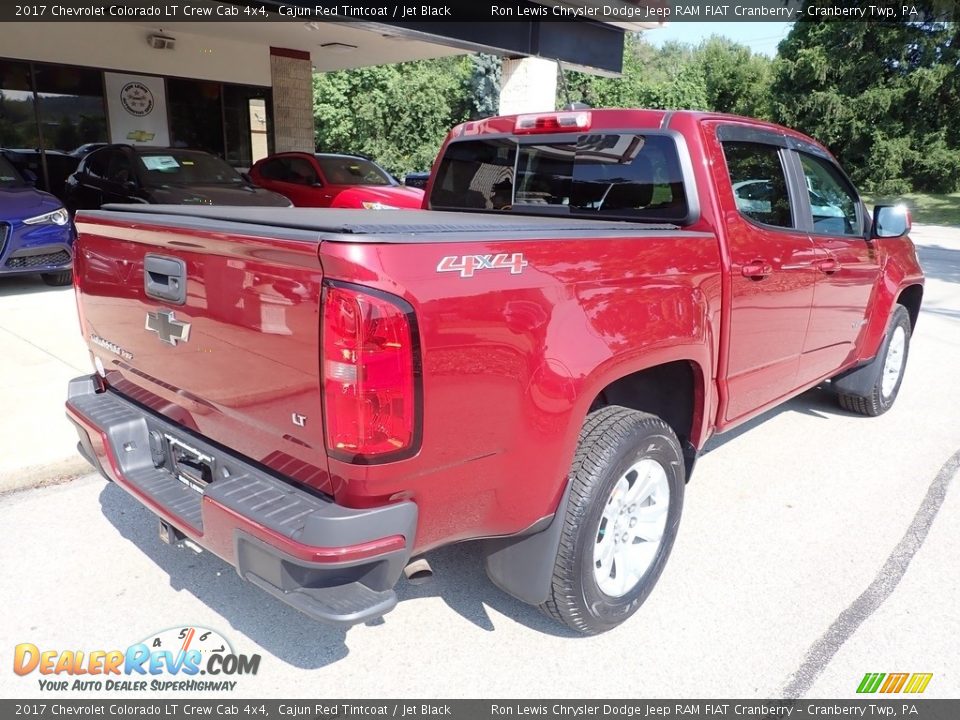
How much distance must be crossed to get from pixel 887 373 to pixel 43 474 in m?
5.55

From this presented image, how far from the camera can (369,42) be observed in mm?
14031

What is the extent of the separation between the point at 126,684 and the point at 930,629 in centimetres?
304

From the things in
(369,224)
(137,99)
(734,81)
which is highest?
(734,81)

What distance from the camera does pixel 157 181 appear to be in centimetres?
996

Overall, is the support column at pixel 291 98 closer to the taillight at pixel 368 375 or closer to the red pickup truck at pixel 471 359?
the red pickup truck at pixel 471 359

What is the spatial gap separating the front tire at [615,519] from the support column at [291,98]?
15277 mm

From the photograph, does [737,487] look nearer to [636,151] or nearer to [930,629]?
[930,629]

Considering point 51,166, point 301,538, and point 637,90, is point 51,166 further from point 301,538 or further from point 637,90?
point 637,90

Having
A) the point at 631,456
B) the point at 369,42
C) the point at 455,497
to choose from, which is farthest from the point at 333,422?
the point at 369,42

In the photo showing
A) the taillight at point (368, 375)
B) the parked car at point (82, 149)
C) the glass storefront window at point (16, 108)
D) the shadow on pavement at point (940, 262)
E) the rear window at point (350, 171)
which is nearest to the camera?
the taillight at point (368, 375)

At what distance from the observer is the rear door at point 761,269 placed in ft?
10.5

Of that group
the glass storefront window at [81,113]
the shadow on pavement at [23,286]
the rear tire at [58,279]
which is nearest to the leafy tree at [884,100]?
the glass storefront window at [81,113]

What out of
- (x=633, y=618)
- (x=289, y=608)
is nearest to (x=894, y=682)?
(x=633, y=618)

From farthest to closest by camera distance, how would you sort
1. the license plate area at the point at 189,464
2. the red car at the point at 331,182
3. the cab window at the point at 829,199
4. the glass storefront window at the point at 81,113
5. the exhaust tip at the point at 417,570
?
the glass storefront window at the point at 81,113 < the red car at the point at 331,182 < the cab window at the point at 829,199 < the license plate area at the point at 189,464 < the exhaust tip at the point at 417,570
